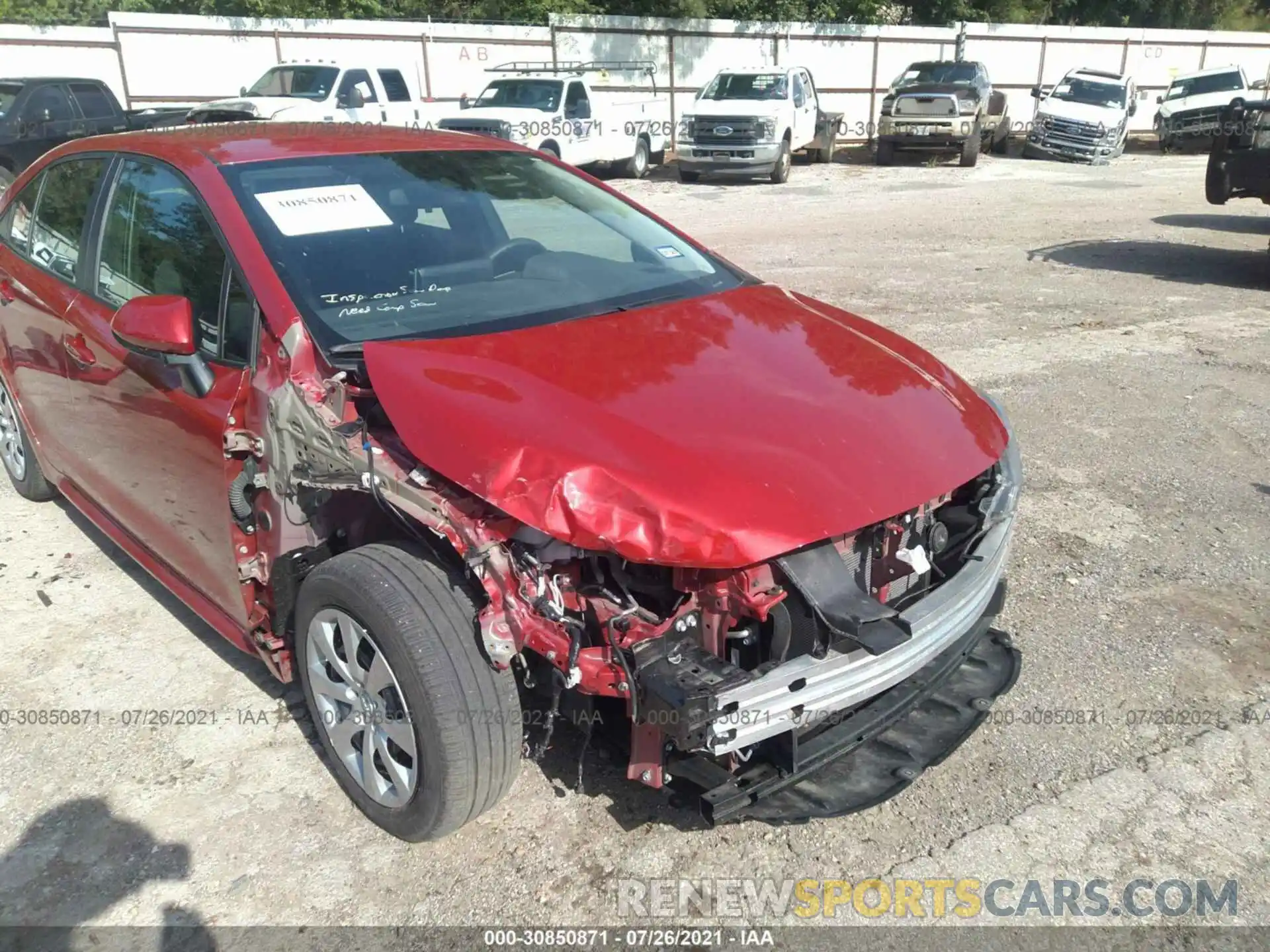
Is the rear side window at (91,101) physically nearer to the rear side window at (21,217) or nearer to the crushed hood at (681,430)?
the rear side window at (21,217)

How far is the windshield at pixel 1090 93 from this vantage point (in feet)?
70.9

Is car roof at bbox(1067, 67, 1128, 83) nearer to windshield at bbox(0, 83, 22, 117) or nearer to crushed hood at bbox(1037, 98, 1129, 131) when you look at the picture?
crushed hood at bbox(1037, 98, 1129, 131)

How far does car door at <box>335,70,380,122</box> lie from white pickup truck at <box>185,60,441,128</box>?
0.04 feet

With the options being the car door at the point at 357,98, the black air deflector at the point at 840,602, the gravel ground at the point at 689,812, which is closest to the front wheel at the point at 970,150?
the car door at the point at 357,98

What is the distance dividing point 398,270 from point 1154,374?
18.2 feet

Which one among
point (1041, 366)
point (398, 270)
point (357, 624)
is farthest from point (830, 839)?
point (1041, 366)

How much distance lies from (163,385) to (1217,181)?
33.3 feet

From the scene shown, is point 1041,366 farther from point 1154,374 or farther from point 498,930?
point 498,930

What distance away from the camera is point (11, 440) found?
16.1ft

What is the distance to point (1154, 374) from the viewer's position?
6711 millimetres

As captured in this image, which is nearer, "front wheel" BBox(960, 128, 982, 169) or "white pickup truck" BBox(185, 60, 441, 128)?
"white pickup truck" BBox(185, 60, 441, 128)

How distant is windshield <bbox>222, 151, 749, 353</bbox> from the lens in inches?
117

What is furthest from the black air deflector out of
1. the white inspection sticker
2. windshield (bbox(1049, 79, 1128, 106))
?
windshield (bbox(1049, 79, 1128, 106))

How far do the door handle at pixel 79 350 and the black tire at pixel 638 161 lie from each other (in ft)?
53.8
